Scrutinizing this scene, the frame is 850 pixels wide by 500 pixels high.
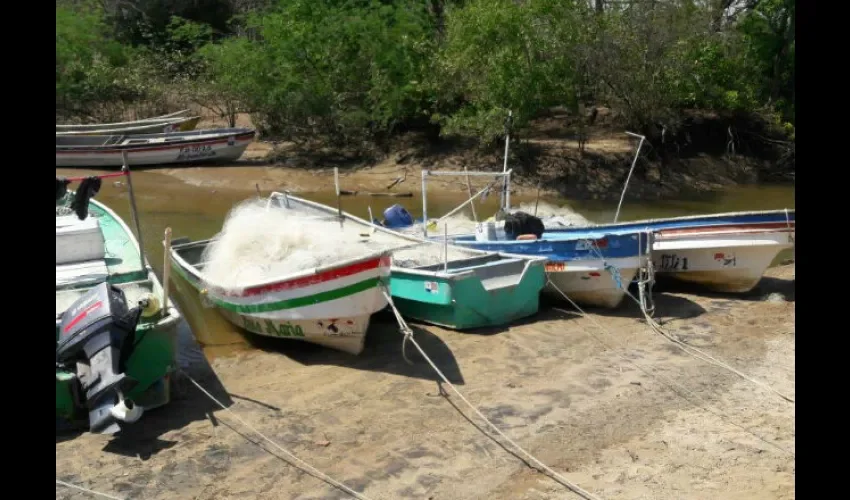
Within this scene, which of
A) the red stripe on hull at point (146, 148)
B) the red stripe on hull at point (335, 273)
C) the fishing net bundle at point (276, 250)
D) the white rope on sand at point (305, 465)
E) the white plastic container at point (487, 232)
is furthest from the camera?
the red stripe on hull at point (146, 148)

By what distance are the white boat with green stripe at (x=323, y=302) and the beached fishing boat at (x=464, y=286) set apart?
50.1 inches

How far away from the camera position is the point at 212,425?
827cm

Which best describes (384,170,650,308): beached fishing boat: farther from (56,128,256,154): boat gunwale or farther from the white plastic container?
(56,128,256,154): boat gunwale

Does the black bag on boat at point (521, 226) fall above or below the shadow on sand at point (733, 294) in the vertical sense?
above

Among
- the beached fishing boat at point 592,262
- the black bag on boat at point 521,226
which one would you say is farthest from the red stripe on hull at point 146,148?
the beached fishing boat at point 592,262

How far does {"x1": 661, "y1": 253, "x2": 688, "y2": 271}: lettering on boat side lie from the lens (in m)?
13.0

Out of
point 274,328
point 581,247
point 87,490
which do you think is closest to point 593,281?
A: point 581,247

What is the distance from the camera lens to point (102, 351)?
25.6ft

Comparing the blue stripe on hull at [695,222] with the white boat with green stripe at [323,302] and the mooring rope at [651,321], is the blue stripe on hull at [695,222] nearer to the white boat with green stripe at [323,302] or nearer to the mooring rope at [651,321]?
the mooring rope at [651,321]

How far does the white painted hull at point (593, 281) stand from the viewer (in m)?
11.7

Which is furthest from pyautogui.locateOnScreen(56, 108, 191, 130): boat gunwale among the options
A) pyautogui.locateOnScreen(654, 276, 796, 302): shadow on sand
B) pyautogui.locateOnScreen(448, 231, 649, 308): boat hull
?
pyautogui.locateOnScreen(654, 276, 796, 302): shadow on sand

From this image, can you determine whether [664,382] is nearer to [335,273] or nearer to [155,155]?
[335,273]

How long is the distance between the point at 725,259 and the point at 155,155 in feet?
55.9

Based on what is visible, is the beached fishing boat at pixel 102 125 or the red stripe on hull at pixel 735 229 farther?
the beached fishing boat at pixel 102 125
